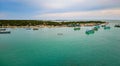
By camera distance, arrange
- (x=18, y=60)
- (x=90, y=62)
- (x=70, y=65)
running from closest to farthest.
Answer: (x=70, y=65)
(x=90, y=62)
(x=18, y=60)

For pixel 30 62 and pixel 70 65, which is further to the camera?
pixel 30 62

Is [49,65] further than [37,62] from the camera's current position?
No

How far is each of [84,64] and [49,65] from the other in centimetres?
346

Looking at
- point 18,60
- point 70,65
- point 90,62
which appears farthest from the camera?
point 18,60

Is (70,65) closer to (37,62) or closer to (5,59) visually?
(37,62)

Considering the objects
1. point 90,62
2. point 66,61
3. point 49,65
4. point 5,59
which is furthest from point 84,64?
point 5,59

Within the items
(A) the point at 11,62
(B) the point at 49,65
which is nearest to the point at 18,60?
(A) the point at 11,62

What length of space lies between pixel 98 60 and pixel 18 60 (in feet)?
28.8

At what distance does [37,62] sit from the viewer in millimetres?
17375

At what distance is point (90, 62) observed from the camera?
1697cm

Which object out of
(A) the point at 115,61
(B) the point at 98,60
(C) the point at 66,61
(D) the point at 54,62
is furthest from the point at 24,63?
(A) the point at 115,61

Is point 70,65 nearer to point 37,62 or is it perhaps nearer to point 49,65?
point 49,65

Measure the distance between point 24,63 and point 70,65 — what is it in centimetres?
483

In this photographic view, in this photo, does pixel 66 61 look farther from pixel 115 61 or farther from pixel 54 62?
pixel 115 61
